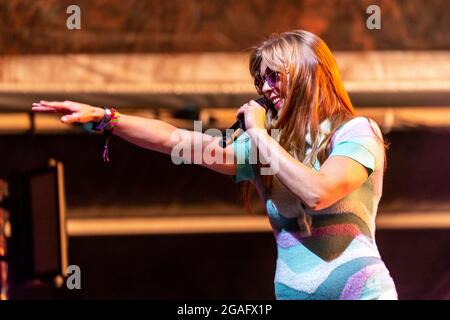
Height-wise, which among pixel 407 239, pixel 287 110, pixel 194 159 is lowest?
pixel 407 239

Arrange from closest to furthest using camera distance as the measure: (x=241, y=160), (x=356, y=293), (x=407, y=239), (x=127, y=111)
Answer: (x=356, y=293), (x=241, y=160), (x=127, y=111), (x=407, y=239)

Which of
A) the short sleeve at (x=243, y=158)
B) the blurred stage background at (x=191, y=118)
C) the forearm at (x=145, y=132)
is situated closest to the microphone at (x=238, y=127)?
the short sleeve at (x=243, y=158)

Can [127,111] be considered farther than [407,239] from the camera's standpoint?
No

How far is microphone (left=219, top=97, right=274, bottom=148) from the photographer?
238 cm

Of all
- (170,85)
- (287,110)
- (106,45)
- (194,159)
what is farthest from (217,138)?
(106,45)

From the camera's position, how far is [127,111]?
399 centimetres

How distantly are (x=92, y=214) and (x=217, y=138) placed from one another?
1834 mm

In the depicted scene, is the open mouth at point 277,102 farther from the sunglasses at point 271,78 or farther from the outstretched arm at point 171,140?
the outstretched arm at point 171,140

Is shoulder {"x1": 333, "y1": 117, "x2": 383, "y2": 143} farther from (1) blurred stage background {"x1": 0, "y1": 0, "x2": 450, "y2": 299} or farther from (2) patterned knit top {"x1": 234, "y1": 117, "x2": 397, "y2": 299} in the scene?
(1) blurred stage background {"x1": 0, "y1": 0, "x2": 450, "y2": 299}

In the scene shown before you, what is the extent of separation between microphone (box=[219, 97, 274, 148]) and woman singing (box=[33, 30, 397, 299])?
Result: 0.03m

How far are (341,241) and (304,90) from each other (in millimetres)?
413

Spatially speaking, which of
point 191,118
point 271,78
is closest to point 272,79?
point 271,78

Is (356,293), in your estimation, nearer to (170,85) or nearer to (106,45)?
(170,85)

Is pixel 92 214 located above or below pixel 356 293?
below
